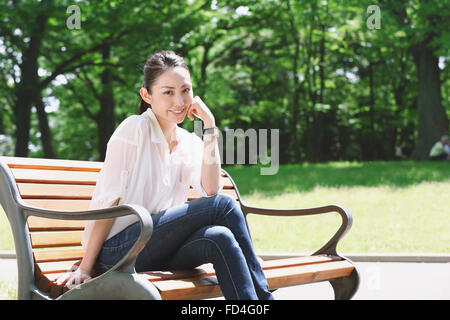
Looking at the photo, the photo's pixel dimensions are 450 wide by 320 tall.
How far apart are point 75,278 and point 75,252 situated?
0.48 m

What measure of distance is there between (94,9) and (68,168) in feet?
45.1

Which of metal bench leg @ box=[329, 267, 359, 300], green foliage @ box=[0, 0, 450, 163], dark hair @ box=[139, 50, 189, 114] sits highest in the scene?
green foliage @ box=[0, 0, 450, 163]

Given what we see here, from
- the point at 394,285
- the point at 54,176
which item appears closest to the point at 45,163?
the point at 54,176

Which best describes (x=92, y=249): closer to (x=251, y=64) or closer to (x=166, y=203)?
(x=166, y=203)

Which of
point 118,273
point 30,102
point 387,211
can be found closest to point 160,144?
point 118,273

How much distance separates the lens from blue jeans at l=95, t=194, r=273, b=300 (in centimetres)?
250

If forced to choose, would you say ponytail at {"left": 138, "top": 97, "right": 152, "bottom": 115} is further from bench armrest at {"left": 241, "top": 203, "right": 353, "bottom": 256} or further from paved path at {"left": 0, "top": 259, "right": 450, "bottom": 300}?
paved path at {"left": 0, "top": 259, "right": 450, "bottom": 300}

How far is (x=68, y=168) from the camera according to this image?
10.5ft

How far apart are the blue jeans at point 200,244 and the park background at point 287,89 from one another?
103 centimetres

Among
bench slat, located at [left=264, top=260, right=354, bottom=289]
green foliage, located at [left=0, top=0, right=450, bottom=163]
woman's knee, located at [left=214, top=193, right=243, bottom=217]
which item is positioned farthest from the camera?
green foliage, located at [left=0, top=0, right=450, bottom=163]

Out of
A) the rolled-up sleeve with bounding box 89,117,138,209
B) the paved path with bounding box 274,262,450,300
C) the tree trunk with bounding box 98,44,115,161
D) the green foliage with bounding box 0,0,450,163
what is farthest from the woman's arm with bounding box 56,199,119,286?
the tree trunk with bounding box 98,44,115,161

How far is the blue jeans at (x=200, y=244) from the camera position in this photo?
8.20 feet

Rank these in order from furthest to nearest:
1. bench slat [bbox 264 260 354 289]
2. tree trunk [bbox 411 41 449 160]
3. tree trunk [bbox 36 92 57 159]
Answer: tree trunk [bbox 36 92 57 159], tree trunk [bbox 411 41 449 160], bench slat [bbox 264 260 354 289]

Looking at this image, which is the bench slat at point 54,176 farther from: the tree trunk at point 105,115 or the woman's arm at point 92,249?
the tree trunk at point 105,115
